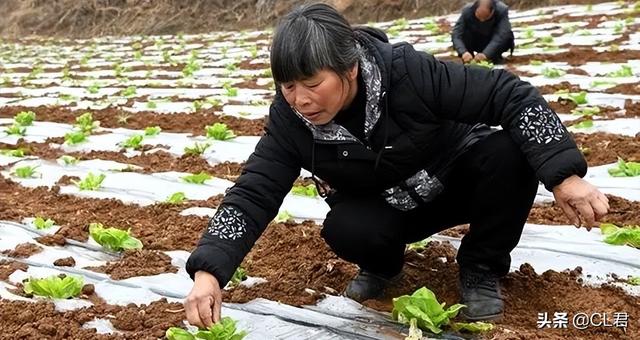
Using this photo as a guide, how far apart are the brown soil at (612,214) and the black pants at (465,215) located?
905 mm

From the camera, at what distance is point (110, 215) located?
3885 mm

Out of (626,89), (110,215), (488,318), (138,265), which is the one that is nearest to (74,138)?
(110,215)

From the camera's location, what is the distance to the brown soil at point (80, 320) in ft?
7.64

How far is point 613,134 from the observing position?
15.1ft

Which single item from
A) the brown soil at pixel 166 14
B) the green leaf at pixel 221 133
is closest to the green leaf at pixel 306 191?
the green leaf at pixel 221 133

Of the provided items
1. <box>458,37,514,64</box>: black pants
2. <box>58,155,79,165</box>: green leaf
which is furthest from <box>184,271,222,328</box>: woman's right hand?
<box>458,37,514,64</box>: black pants

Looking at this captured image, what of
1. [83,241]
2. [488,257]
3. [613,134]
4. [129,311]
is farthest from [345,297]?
[613,134]

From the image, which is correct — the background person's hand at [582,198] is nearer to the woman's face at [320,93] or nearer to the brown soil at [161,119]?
the woman's face at [320,93]

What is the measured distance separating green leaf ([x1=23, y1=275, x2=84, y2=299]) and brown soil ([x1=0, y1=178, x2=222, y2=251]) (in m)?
0.63

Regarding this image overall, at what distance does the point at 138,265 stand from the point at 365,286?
946 mm

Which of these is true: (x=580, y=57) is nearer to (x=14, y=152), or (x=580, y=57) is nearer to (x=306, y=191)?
(x=306, y=191)

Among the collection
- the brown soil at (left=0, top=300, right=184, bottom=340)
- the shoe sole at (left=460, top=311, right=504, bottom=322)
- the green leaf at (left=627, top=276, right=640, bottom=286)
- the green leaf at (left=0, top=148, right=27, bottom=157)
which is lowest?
the green leaf at (left=0, top=148, right=27, bottom=157)

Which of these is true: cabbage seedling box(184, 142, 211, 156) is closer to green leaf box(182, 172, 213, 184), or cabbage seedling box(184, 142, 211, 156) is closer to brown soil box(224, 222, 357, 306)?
green leaf box(182, 172, 213, 184)

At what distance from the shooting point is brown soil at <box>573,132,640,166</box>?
13.4ft
